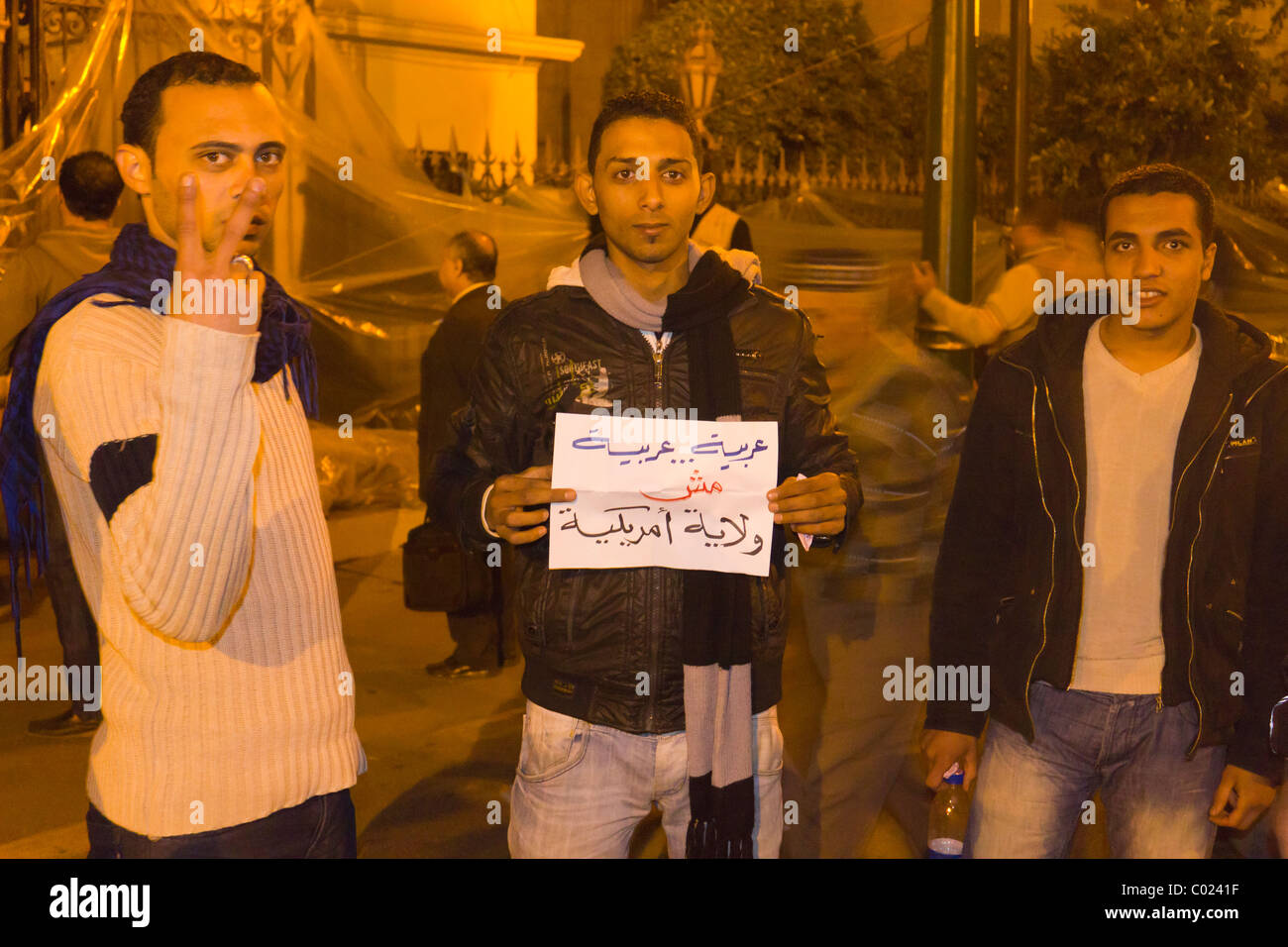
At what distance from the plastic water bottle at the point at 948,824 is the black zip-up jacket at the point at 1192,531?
584 mm

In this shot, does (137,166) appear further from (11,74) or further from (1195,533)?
(11,74)

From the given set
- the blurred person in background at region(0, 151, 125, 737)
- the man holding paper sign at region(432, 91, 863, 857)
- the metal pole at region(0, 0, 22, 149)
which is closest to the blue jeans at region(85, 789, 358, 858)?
the man holding paper sign at region(432, 91, 863, 857)

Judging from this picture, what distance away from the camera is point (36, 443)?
2.27 metres

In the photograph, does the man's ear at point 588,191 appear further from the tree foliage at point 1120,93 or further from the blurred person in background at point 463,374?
the tree foliage at point 1120,93

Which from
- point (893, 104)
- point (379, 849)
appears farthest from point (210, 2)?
point (893, 104)

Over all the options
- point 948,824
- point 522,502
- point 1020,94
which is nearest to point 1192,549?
point 948,824

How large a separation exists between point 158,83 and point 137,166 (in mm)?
148

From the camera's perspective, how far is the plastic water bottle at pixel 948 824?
366cm

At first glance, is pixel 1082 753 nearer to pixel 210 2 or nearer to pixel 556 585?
pixel 556 585

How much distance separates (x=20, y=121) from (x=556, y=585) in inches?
354

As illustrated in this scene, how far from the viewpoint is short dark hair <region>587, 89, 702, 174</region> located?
293cm

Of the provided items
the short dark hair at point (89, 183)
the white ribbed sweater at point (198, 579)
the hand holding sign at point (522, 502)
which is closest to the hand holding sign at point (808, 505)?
the hand holding sign at point (522, 502)

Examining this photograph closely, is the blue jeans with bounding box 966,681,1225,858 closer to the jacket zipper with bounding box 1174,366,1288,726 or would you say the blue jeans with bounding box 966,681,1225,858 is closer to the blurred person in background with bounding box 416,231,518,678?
the jacket zipper with bounding box 1174,366,1288,726
